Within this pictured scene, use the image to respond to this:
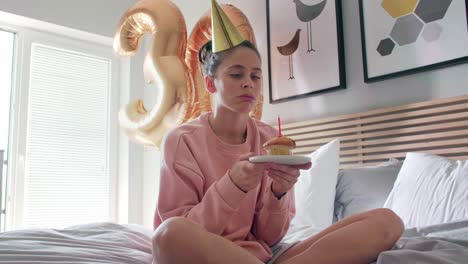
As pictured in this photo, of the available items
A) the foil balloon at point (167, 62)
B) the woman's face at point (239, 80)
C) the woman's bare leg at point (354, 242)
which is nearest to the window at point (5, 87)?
the foil balloon at point (167, 62)

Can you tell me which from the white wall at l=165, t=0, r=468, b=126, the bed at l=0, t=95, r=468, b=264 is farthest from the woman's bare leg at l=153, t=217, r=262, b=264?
the white wall at l=165, t=0, r=468, b=126

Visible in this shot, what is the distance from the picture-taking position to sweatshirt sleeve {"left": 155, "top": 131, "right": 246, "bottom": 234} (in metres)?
0.97

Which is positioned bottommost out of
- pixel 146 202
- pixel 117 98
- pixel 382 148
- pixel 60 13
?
pixel 146 202

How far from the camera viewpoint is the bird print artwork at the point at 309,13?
2357 mm

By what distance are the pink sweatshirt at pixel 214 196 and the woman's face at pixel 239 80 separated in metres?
0.11

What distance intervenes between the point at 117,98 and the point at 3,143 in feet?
3.15

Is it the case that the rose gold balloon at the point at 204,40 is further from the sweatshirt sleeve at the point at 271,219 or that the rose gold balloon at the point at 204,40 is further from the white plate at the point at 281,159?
the white plate at the point at 281,159

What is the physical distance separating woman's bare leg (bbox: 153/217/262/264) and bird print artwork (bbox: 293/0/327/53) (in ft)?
5.78

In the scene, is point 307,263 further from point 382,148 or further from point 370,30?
point 370,30

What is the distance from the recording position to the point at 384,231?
2.99ft

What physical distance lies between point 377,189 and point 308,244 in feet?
2.77

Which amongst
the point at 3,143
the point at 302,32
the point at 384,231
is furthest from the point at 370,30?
the point at 3,143

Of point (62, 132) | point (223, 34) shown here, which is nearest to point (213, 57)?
point (223, 34)

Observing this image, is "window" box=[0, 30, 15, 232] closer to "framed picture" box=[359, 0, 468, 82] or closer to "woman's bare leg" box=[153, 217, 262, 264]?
"framed picture" box=[359, 0, 468, 82]
